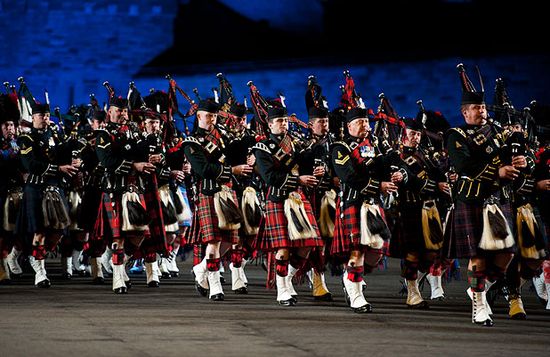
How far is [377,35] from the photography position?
25859 mm

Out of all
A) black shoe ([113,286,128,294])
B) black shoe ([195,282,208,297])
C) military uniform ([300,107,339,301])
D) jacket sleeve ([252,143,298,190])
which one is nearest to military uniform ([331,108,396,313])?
jacket sleeve ([252,143,298,190])

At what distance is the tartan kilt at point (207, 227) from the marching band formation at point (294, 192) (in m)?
0.01

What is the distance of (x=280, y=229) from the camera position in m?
9.34

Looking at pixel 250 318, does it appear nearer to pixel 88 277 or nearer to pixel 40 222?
pixel 40 222

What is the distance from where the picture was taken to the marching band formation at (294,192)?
27.4ft

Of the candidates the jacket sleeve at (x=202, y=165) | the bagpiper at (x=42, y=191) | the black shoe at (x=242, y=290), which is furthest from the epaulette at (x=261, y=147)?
the bagpiper at (x=42, y=191)

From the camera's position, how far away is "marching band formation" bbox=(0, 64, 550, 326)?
836cm

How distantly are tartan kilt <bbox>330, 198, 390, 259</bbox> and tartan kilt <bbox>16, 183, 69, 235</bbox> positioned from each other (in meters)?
3.57

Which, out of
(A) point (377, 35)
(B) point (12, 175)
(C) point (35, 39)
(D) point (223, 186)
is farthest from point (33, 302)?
(C) point (35, 39)

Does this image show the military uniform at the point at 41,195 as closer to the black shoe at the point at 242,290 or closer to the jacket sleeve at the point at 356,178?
the black shoe at the point at 242,290

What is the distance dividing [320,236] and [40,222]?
11.0 ft

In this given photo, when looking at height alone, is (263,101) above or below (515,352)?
above

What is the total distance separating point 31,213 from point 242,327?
439 cm

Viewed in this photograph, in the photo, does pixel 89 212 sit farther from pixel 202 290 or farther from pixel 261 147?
pixel 261 147
